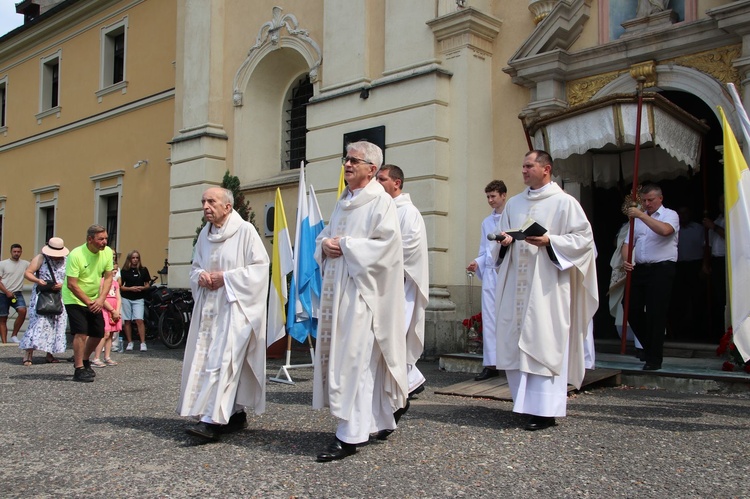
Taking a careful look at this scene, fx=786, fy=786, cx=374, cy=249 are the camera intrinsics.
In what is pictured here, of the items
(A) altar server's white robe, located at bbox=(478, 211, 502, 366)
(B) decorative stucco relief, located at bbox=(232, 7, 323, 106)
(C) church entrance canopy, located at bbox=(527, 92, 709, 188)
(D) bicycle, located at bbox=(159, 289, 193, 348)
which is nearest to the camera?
(A) altar server's white robe, located at bbox=(478, 211, 502, 366)

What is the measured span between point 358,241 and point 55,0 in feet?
85.6

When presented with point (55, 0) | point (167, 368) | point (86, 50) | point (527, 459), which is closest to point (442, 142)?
point (167, 368)

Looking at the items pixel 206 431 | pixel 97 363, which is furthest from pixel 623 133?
pixel 97 363

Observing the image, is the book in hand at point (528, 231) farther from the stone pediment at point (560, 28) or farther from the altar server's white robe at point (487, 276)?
the stone pediment at point (560, 28)

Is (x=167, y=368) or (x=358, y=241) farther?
(x=167, y=368)

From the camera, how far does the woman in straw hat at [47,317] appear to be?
399 inches

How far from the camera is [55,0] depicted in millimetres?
26984

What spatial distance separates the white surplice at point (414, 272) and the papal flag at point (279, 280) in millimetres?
2479

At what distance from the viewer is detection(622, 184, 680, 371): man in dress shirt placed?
7551 millimetres

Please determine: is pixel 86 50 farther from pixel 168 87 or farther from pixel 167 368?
pixel 167 368

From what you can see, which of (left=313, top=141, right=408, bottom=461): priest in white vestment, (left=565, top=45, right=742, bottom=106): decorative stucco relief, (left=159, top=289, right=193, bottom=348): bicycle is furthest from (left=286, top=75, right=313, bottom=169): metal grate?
(left=313, top=141, right=408, bottom=461): priest in white vestment

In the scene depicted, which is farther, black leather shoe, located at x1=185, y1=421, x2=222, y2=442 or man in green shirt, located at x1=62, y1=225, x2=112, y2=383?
man in green shirt, located at x1=62, y1=225, x2=112, y2=383

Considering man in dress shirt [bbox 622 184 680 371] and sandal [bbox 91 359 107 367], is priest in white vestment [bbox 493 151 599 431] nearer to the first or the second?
man in dress shirt [bbox 622 184 680 371]

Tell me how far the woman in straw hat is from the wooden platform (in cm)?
563
